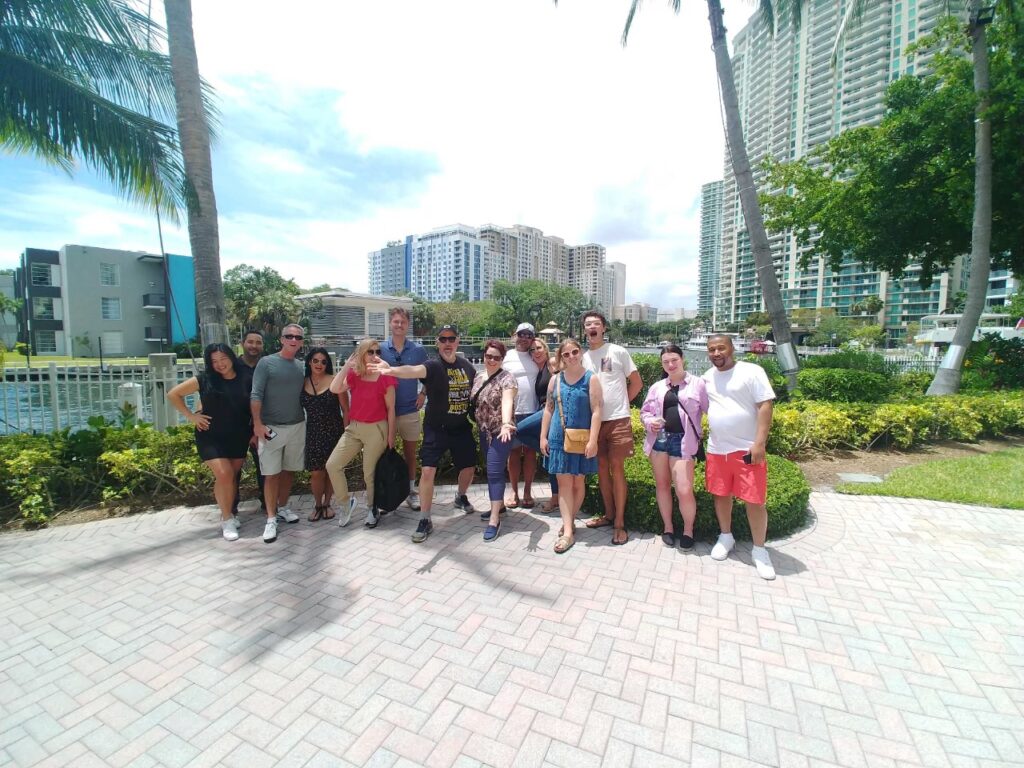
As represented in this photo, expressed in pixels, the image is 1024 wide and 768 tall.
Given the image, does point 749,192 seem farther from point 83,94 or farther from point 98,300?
point 98,300

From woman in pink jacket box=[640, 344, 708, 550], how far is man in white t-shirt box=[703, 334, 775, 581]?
0.15 metres

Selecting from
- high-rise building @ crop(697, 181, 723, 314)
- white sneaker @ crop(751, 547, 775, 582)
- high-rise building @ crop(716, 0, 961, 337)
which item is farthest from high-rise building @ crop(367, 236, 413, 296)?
white sneaker @ crop(751, 547, 775, 582)

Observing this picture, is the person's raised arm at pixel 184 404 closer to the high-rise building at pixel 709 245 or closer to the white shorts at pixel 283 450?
the white shorts at pixel 283 450

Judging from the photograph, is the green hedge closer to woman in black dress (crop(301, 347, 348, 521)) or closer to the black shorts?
the black shorts

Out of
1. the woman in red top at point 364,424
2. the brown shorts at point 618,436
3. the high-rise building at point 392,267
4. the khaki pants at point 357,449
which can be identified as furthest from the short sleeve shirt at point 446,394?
the high-rise building at point 392,267

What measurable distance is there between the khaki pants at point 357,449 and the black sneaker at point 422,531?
0.61 metres

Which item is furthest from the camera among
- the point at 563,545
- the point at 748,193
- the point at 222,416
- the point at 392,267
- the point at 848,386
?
the point at 392,267

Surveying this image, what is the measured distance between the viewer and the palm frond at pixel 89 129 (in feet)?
18.1

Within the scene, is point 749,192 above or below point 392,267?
below

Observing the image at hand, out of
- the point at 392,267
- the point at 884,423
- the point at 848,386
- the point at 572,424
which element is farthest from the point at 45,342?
the point at 392,267

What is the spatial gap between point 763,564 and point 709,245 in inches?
6420

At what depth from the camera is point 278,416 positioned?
4.41 metres

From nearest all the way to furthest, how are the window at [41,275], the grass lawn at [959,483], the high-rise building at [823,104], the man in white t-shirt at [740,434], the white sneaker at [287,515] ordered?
1. the man in white t-shirt at [740,434]
2. the white sneaker at [287,515]
3. the grass lawn at [959,483]
4. the window at [41,275]
5. the high-rise building at [823,104]

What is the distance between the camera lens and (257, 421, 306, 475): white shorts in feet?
14.5
